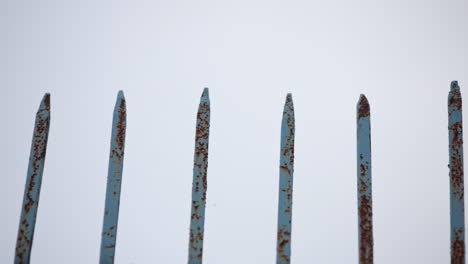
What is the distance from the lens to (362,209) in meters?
2.07

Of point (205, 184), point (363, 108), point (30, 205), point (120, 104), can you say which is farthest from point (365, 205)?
point (30, 205)

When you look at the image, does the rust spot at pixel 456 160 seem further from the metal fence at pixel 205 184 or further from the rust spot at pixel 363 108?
the rust spot at pixel 363 108

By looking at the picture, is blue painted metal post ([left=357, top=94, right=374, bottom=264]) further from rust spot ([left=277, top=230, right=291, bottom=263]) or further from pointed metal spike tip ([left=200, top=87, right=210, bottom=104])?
pointed metal spike tip ([left=200, top=87, right=210, bottom=104])

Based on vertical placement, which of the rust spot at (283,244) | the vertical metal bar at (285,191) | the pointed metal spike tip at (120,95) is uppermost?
the pointed metal spike tip at (120,95)

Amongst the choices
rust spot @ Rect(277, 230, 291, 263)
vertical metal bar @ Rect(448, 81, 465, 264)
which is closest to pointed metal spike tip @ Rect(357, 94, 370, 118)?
vertical metal bar @ Rect(448, 81, 465, 264)

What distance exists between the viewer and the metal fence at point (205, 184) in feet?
6.68

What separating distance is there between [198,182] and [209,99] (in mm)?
528

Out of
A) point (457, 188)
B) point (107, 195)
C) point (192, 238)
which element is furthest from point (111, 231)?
point (457, 188)

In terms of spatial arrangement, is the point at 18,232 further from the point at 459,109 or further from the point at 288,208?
the point at 459,109

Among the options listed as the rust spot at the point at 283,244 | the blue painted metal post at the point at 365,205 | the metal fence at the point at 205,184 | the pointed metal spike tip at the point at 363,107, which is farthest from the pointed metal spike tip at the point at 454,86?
the rust spot at the point at 283,244

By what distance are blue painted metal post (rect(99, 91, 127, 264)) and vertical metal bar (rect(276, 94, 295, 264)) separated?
957mm

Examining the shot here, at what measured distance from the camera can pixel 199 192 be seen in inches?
80.7

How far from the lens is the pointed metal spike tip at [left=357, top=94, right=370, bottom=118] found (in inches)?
84.7

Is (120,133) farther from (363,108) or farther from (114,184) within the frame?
(363,108)
